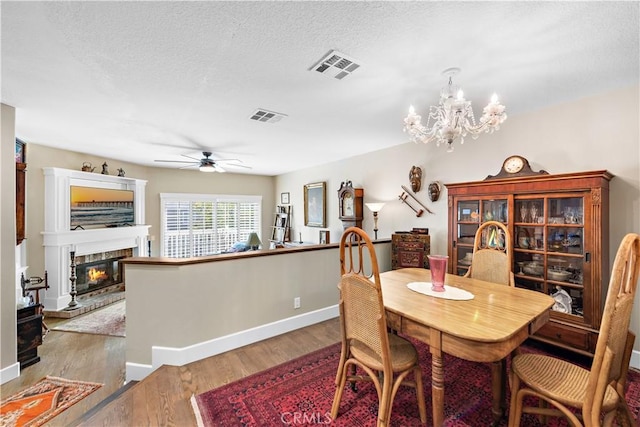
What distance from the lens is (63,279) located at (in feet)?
14.2

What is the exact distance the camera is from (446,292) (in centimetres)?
196

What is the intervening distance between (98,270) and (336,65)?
5768 millimetres

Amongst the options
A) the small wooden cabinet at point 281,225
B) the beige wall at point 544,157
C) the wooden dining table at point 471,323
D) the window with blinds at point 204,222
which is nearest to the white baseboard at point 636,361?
the beige wall at point 544,157

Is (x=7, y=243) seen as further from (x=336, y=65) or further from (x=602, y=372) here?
(x=602, y=372)

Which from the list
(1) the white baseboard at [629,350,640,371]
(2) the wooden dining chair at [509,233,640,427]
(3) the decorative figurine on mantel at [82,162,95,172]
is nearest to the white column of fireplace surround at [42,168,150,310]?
(3) the decorative figurine on mantel at [82,162,95,172]

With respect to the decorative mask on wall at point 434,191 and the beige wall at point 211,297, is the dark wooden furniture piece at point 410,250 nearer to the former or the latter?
the decorative mask on wall at point 434,191

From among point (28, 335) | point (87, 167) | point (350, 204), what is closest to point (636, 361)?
point (350, 204)

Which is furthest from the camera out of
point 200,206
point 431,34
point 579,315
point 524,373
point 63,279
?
point 200,206

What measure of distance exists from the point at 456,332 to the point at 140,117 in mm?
3551

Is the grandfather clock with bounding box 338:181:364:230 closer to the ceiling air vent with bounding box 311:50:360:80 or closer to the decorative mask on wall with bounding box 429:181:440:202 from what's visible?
the decorative mask on wall with bounding box 429:181:440:202

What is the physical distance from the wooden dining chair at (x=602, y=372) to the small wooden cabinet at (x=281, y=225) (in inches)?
232

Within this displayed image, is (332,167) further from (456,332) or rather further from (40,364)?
(40,364)

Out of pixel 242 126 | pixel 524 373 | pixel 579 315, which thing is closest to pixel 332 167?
pixel 242 126

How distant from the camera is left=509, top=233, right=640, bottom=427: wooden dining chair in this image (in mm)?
1114
